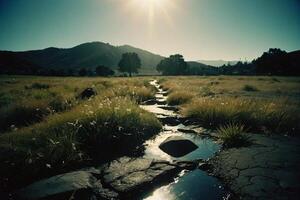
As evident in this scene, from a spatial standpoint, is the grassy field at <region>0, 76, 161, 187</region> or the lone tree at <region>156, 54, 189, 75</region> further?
the lone tree at <region>156, 54, 189, 75</region>

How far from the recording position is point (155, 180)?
12.2 feet

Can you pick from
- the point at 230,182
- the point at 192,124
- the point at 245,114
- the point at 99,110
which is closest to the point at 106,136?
the point at 99,110

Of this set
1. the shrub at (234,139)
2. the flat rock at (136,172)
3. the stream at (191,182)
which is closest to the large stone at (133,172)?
the flat rock at (136,172)

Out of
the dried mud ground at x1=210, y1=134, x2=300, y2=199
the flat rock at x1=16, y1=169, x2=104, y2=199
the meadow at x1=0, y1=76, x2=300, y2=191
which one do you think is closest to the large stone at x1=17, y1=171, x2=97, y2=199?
the flat rock at x1=16, y1=169, x2=104, y2=199

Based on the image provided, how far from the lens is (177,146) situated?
5352 millimetres

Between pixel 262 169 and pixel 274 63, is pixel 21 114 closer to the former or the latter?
pixel 262 169

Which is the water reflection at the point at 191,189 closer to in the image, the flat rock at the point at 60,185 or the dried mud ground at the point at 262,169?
the dried mud ground at the point at 262,169

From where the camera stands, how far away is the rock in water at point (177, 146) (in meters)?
5.11

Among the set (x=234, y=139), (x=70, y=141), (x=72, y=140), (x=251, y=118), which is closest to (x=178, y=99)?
(x=251, y=118)

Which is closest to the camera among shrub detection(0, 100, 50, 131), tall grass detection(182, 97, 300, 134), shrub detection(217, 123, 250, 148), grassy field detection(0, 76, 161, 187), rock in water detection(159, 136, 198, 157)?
grassy field detection(0, 76, 161, 187)

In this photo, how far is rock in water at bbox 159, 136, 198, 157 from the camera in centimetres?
511

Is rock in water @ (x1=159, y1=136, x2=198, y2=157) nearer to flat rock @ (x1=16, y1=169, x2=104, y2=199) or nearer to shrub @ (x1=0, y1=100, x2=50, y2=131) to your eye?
flat rock @ (x1=16, y1=169, x2=104, y2=199)

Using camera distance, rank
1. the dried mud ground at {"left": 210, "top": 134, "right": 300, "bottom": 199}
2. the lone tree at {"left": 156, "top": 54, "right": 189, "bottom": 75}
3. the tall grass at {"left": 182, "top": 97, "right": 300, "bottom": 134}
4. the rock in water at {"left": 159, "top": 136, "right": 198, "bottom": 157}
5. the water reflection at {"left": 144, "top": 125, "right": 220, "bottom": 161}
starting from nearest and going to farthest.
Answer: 1. the dried mud ground at {"left": 210, "top": 134, "right": 300, "bottom": 199}
2. the water reflection at {"left": 144, "top": 125, "right": 220, "bottom": 161}
3. the rock in water at {"left": 159, "top": 136, "right": 198, "bottom": 157}
4. the tall grass at {"left": 182, "top": 97, "right": 300, "bottom": 134}
5. the lone tree at {"left": 156, "top": 54, "right": 189, "bottom": 75}

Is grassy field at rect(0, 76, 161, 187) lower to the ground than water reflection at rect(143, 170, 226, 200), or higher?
higher
